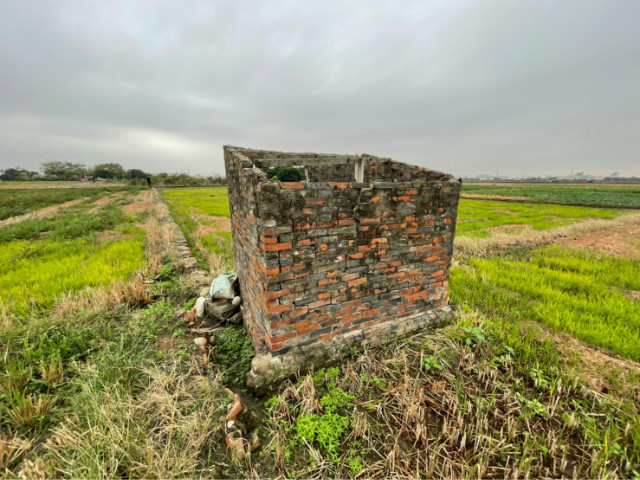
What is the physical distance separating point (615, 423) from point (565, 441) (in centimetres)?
59

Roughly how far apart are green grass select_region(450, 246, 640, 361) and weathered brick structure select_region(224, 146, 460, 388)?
175 cm

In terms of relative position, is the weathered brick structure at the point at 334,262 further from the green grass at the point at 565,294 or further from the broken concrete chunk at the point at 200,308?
the green grass at the point at 565,294

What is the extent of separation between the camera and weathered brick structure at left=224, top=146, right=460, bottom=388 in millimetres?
2574

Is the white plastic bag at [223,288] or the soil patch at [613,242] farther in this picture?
the soil patch at [613,242]

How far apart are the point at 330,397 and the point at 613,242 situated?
13267 mm

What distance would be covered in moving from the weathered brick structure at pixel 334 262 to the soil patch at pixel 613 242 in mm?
8814

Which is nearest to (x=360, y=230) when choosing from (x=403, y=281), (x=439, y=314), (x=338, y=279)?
(x=338, y=279)

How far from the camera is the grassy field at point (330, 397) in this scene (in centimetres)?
195

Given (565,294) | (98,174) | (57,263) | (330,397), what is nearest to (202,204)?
(57,263)

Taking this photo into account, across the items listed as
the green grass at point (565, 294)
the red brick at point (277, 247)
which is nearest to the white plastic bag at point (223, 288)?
the red brick at point (277, 247)

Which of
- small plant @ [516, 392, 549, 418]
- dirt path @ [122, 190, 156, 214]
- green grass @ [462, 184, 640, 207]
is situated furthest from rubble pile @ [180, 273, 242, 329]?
green grass @ [462, 184, 640, 207]

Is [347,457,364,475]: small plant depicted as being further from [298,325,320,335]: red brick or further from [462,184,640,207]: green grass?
[462,184,640,207]: green grass

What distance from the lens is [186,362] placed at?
2936 millimetres

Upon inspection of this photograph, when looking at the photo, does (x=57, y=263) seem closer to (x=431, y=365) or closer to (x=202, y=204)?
(x=431, y=365)
